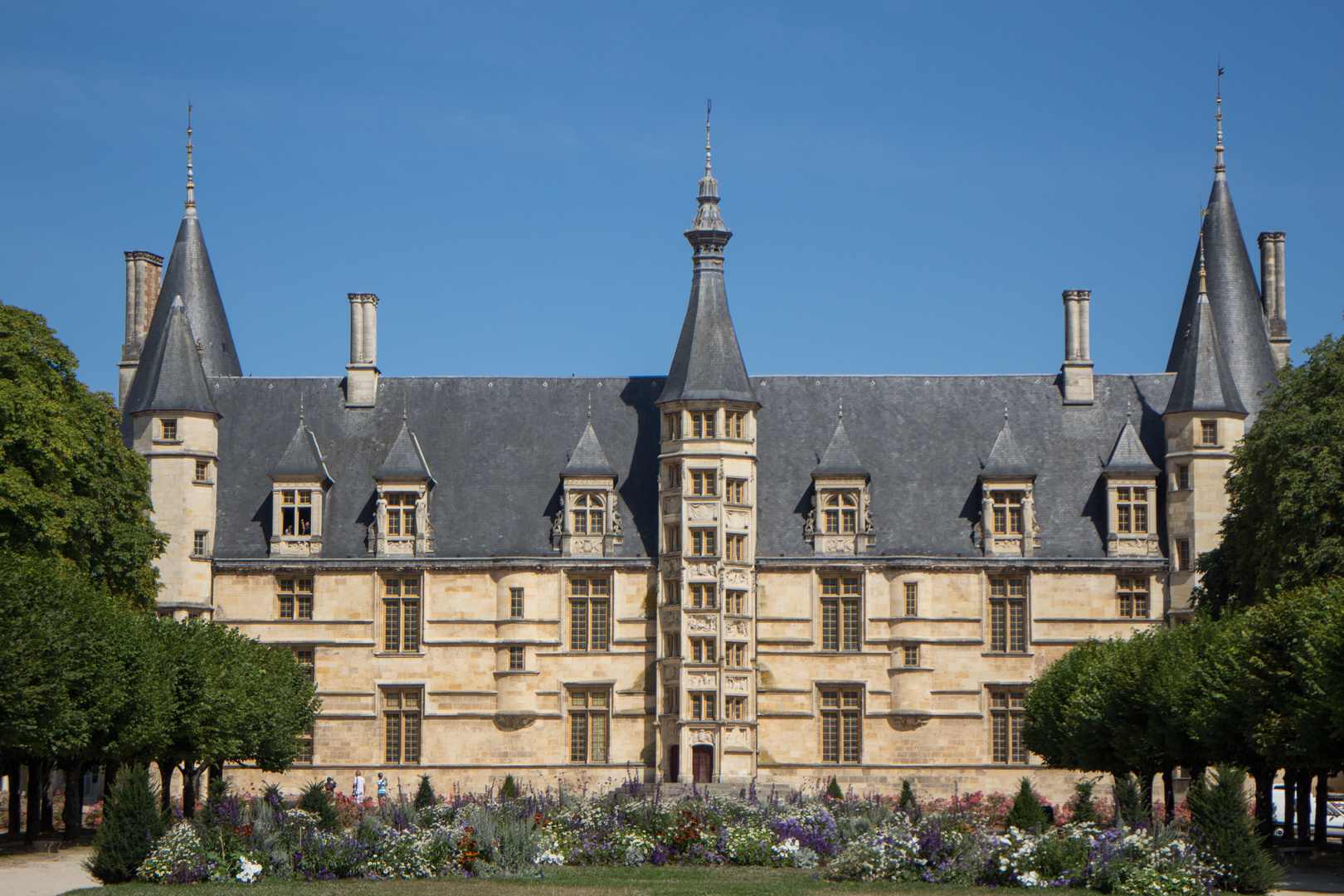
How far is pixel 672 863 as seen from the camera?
2958cm

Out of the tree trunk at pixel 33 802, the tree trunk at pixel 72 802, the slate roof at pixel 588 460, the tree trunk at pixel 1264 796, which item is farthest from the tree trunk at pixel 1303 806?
the tree trunk at pixel 33 802

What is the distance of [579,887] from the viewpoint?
26328 millimetres

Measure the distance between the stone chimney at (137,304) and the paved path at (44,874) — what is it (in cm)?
2632

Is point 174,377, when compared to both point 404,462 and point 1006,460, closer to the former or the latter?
point 404,462

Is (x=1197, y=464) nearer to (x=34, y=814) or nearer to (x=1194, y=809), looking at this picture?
(x=1194, y=809)

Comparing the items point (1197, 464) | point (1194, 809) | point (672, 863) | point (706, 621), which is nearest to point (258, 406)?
point (706, 621)

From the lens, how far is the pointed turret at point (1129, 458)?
5444cm

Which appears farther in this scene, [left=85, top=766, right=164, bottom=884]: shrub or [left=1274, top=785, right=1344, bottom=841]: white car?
[left=1274, top=785, right=1344, bottom=841]: white car

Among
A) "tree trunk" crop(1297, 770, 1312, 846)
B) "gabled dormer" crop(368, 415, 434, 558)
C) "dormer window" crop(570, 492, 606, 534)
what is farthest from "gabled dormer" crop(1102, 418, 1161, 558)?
"gabled dormer" crop(368, 415, 434, 558)

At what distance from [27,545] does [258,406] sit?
19.5 m

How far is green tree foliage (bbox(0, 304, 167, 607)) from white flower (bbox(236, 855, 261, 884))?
1304 centimetres

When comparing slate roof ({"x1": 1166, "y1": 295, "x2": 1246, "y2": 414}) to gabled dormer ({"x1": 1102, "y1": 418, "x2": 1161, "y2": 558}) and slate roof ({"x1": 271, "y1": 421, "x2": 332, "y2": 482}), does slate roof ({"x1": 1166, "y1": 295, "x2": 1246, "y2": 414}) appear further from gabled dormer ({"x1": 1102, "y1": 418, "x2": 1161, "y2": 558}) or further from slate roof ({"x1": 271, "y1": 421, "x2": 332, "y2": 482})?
slate roof ({"x1": 271, "y1": 421, "x2": 332, "y2": 482})

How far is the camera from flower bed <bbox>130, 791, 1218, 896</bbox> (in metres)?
26.4

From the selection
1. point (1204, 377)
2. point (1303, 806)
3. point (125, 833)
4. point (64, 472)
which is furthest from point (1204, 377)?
point (125, 833)
